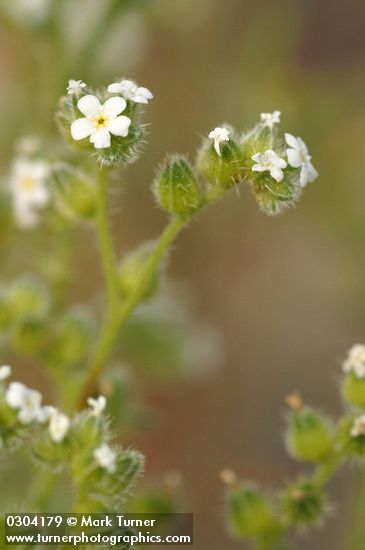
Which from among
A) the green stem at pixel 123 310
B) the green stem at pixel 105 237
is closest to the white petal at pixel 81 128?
the green stem at pixel 105 237

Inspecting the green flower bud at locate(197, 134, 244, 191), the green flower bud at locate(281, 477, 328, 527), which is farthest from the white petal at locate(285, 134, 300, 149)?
the green flower bud at locate(281, 477, 328, 527)

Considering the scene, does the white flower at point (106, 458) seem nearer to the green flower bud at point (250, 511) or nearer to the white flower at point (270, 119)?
the green flower bud at point (250, 511)

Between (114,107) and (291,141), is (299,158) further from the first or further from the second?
(114,107)

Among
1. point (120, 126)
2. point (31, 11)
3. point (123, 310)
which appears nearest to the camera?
point (120, 126)

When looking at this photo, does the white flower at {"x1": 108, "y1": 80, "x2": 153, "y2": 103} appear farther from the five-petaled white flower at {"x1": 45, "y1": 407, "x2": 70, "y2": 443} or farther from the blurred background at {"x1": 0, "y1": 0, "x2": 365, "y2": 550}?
the blurred background at {"x1": 0, "y1": 0, "x2": 365, "y2": 550}

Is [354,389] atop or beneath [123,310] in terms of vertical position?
beneath

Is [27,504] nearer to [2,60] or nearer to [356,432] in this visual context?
[356,432]

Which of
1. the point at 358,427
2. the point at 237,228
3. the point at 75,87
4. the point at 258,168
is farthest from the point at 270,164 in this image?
the point at 237,228

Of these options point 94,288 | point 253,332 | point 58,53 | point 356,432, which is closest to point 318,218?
point 253,332
